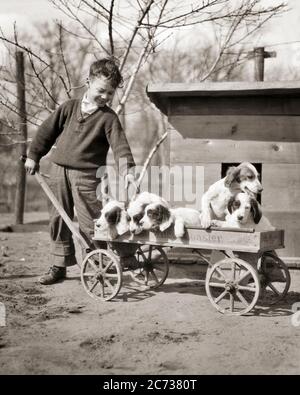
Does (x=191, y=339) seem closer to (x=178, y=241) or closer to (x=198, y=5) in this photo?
(x=178, y=241)

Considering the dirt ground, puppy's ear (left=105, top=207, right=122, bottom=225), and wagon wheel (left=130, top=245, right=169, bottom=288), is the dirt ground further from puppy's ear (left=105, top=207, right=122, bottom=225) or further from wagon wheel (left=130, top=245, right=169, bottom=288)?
puppy's ear (left=105, top=207, right=122, bottom=225)

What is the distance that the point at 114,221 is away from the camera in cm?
449

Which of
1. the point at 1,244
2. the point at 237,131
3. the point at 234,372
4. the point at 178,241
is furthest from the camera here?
the point at 1,244

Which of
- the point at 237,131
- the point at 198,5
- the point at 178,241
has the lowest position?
the point at 178,241

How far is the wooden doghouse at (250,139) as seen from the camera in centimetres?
624

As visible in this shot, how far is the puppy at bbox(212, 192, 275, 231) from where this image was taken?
4215 mm

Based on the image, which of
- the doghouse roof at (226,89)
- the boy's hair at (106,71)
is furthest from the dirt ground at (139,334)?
the doghouse roof at (226,89)

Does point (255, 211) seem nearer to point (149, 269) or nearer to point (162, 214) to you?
point (162, 214)

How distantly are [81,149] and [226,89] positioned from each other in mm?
1903

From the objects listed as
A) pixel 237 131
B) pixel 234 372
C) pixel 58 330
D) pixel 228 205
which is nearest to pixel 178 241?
pixel 228 205

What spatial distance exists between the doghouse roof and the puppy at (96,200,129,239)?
6.40ft

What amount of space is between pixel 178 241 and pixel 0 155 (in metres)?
18.4

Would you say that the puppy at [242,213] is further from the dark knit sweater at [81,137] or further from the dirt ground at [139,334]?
the dark knit sweater at [81,137]
